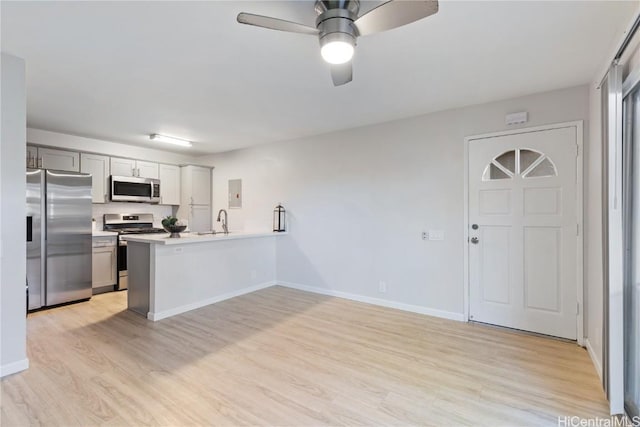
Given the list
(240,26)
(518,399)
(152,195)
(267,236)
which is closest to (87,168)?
(152,195)

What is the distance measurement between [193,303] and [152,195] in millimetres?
2629

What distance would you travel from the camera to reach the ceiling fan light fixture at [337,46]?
5.58 ft

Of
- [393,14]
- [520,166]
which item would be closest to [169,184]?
[393,14]

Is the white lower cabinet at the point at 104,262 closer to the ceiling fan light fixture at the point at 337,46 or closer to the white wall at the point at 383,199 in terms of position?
the white wall at the point at 383,199

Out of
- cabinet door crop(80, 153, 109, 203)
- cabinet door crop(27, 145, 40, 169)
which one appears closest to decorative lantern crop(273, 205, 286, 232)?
cabinet door crop(80, 153, 109, 203)

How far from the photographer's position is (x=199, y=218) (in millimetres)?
6047

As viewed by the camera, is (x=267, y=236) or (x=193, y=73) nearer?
(x=193, y=73)

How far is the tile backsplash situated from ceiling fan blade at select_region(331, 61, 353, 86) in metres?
4.97

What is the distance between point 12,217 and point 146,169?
3.42 m

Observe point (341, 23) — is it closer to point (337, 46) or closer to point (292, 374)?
point (337, 46)

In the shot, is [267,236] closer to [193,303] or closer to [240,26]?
[193,303]

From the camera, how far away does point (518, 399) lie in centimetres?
207

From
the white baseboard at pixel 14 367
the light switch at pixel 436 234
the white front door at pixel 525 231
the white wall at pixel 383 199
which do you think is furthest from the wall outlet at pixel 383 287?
the white baseboard at pixel 14 367

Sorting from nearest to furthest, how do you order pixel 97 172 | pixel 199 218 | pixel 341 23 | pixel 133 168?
pixel 341 23, pixel 97 172, pixel 133 168, pixel 199 218
